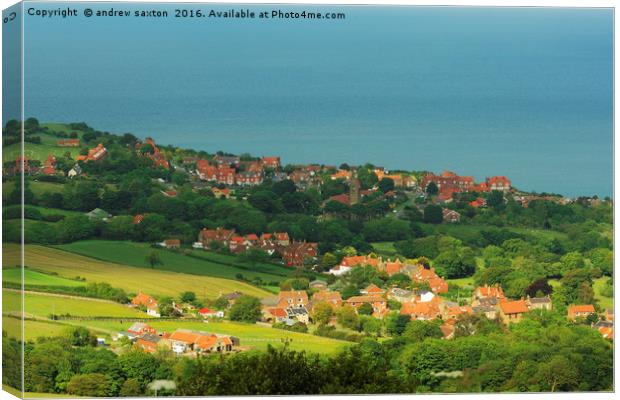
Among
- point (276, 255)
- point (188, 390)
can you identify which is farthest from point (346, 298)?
point (188, 390)

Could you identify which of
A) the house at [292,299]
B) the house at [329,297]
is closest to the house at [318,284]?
the house at [329,297]

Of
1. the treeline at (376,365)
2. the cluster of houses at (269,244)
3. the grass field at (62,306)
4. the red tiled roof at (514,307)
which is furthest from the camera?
the red tiled roof at (514,307)

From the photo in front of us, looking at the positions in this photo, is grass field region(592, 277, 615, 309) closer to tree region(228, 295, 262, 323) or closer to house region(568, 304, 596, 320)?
house region(568, 304, 596, 320)

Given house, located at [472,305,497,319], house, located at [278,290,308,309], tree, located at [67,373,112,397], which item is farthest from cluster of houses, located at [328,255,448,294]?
tree, located at [67,373,112,397]

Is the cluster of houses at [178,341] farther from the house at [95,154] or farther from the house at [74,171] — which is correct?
the house at [95,154]

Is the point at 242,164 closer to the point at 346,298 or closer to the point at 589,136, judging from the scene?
the point at 346,298

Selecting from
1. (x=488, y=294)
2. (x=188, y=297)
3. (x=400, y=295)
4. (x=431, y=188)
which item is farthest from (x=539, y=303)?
(x=188, y=297)
